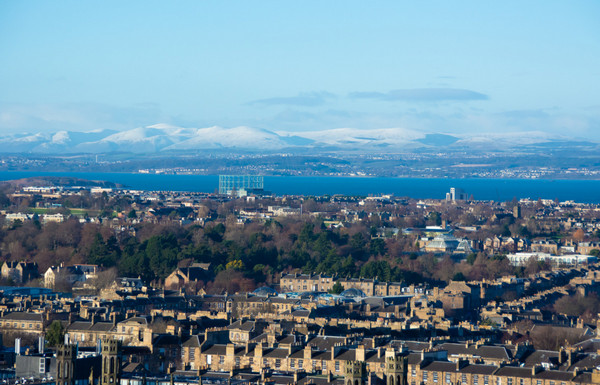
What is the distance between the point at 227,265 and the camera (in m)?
89.0

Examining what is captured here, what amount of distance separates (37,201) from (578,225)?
52257 mm

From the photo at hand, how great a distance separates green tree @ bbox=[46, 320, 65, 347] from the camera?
1993 inches

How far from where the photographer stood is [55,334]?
51781mm

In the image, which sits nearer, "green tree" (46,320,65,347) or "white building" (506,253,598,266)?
"green tree" (46,320,65,347)

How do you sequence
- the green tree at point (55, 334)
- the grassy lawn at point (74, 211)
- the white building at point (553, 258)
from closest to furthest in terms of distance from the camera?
the green tree at point (55, 334)
the white building at point (553, 258)
the grassy lawn at point (74, 211)

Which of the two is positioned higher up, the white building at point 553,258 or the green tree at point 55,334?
the green tree at point 55,334

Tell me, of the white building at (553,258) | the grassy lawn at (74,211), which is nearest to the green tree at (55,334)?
the white building at (553,258)

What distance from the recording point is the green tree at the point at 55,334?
5062 centimetres

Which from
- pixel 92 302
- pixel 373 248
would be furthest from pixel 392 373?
pixel 373 248

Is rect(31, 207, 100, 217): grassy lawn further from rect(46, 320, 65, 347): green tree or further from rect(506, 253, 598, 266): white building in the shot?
rect(46, 320, 65, 347): green tree

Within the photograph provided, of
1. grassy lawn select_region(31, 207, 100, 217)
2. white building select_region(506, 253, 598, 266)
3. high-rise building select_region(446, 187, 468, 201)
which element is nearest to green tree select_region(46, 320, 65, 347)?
white building select_region(506, 253, 598, 266)

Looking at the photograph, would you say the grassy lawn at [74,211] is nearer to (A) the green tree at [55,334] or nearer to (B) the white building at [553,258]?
(B) the white building at [553,258]

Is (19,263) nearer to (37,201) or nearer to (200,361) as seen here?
(200,361)

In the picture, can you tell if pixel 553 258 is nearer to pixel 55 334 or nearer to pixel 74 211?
pixel 74 211
